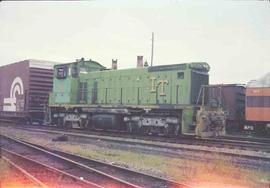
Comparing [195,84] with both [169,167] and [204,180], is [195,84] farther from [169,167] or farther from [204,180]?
[204,180]

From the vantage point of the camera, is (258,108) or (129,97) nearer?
(129,97)

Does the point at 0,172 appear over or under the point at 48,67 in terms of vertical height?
under

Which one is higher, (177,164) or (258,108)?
(258,108)

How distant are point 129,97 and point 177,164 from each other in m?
5.38

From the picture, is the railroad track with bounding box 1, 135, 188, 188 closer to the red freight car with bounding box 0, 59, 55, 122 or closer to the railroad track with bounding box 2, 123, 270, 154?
the railroad track with bounding box 2, 123, 270, 154

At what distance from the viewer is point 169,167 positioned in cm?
643

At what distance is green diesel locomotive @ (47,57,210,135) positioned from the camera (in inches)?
408

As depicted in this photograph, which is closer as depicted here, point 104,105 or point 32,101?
point 104,105

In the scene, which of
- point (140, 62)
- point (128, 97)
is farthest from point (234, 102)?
point (128, 97)

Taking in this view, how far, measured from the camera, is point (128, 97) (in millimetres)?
11938

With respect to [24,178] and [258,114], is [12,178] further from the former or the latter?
[258,114]

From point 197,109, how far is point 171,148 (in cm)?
184

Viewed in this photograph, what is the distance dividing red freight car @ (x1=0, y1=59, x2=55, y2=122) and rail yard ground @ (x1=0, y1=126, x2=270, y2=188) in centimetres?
543

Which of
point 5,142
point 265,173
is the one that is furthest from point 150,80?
point 265,173
